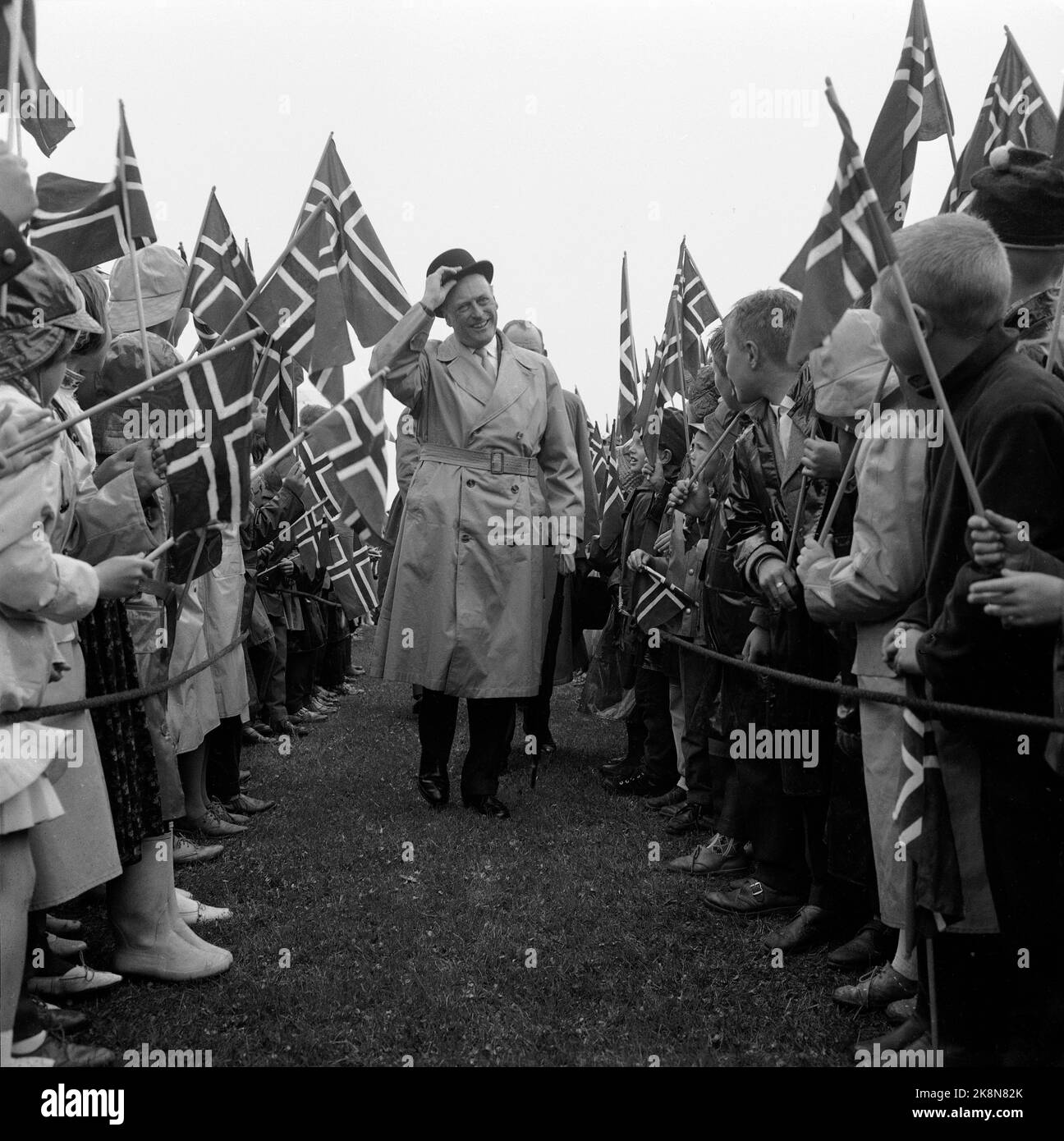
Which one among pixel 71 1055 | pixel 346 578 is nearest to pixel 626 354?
pixel 346 578

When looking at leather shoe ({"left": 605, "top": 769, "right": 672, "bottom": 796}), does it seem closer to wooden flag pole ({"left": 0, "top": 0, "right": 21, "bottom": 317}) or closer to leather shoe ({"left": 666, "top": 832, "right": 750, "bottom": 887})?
leather shoe ({"left": 666, "top": 832, "right": 750, "bottom": 887})

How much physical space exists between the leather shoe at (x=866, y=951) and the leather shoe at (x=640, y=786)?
10.2ft

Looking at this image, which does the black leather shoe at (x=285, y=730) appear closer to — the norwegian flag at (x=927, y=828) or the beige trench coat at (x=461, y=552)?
the beige trench coat at (x=461, y=552)

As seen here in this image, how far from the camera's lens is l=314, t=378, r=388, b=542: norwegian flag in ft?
15.6

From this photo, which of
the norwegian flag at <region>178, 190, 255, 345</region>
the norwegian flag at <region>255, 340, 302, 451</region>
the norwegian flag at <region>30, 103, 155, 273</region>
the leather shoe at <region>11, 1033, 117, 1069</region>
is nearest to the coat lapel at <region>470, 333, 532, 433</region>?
the norwegian flag at <region>255, 340, 302, 451</region>

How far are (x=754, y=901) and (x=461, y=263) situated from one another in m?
3.79

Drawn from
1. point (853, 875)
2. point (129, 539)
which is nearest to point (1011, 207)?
point (853, 875)

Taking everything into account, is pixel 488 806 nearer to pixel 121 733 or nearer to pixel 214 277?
pixel 121 733

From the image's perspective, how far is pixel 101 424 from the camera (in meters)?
4.75

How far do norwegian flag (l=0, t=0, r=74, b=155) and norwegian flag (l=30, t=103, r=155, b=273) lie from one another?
1.05 feet

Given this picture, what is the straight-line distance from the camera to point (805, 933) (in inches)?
163

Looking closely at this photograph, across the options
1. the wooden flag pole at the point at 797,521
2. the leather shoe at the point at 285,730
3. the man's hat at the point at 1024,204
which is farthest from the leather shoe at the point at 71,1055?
the leather shoe at the point at 285,730
